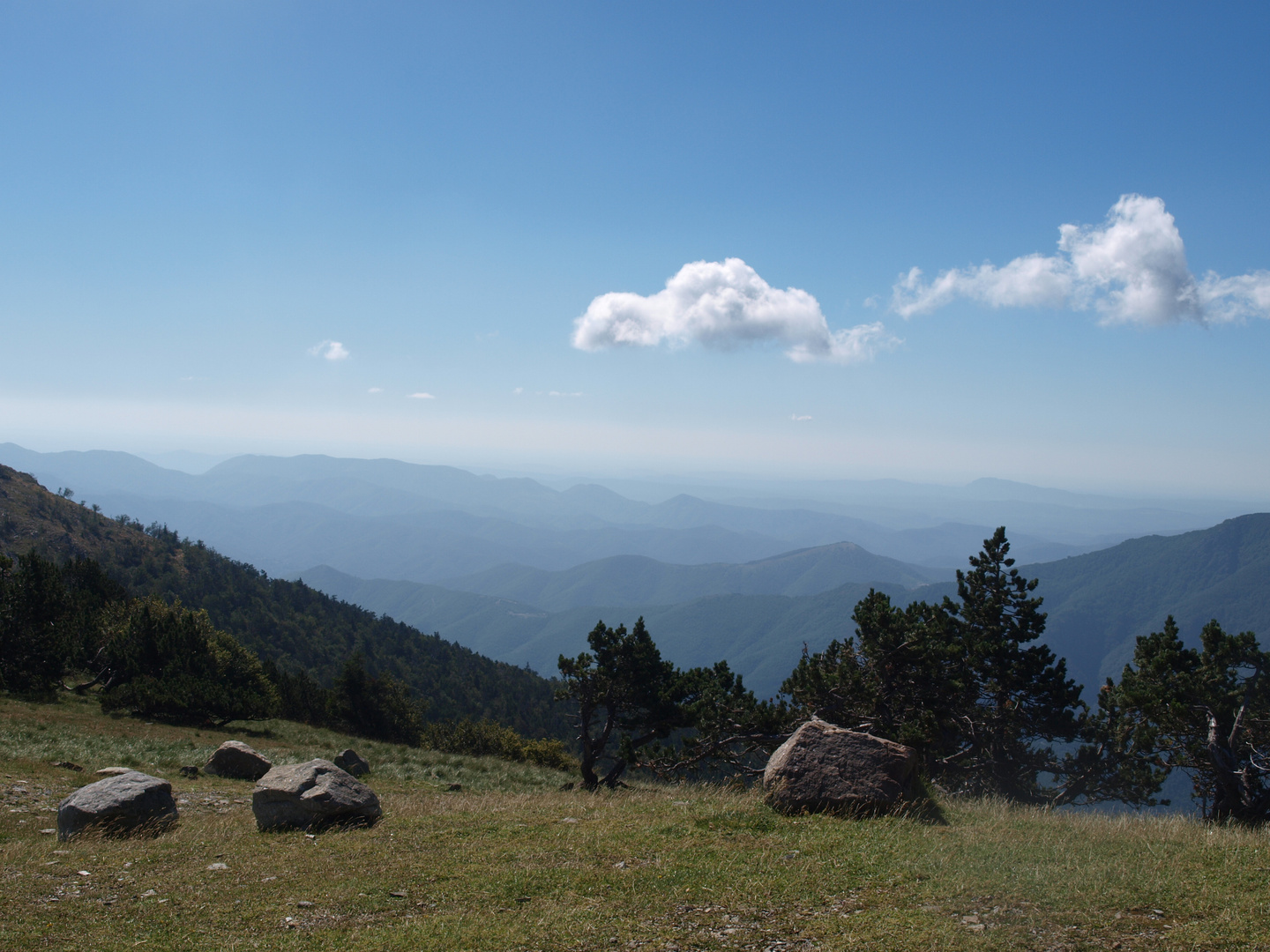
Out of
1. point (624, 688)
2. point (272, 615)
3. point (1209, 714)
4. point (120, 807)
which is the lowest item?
point (272, 615)

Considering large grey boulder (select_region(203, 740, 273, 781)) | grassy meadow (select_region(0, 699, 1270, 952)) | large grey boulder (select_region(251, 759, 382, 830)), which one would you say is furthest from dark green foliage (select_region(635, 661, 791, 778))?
large grey boulder (select_region(203, 740, 273, 781))

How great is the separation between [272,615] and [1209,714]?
4962 inches

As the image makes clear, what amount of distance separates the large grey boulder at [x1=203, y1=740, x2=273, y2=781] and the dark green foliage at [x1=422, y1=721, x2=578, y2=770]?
84.1 ft

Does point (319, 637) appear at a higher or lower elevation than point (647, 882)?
lower

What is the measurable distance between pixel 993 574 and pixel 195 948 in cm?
2784

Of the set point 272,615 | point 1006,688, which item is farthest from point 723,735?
point 272,615

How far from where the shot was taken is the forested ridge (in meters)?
96.3

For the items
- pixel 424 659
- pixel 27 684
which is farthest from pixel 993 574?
pixel 424 659

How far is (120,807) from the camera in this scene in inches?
448

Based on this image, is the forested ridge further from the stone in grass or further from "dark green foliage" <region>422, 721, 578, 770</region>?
the stone in grass

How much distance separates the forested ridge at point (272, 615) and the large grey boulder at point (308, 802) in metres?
81.4

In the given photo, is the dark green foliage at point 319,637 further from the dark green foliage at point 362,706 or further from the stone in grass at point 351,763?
the stone in grass at point 351,763

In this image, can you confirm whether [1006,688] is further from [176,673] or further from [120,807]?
[176,673]

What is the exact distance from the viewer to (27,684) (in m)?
33.4
